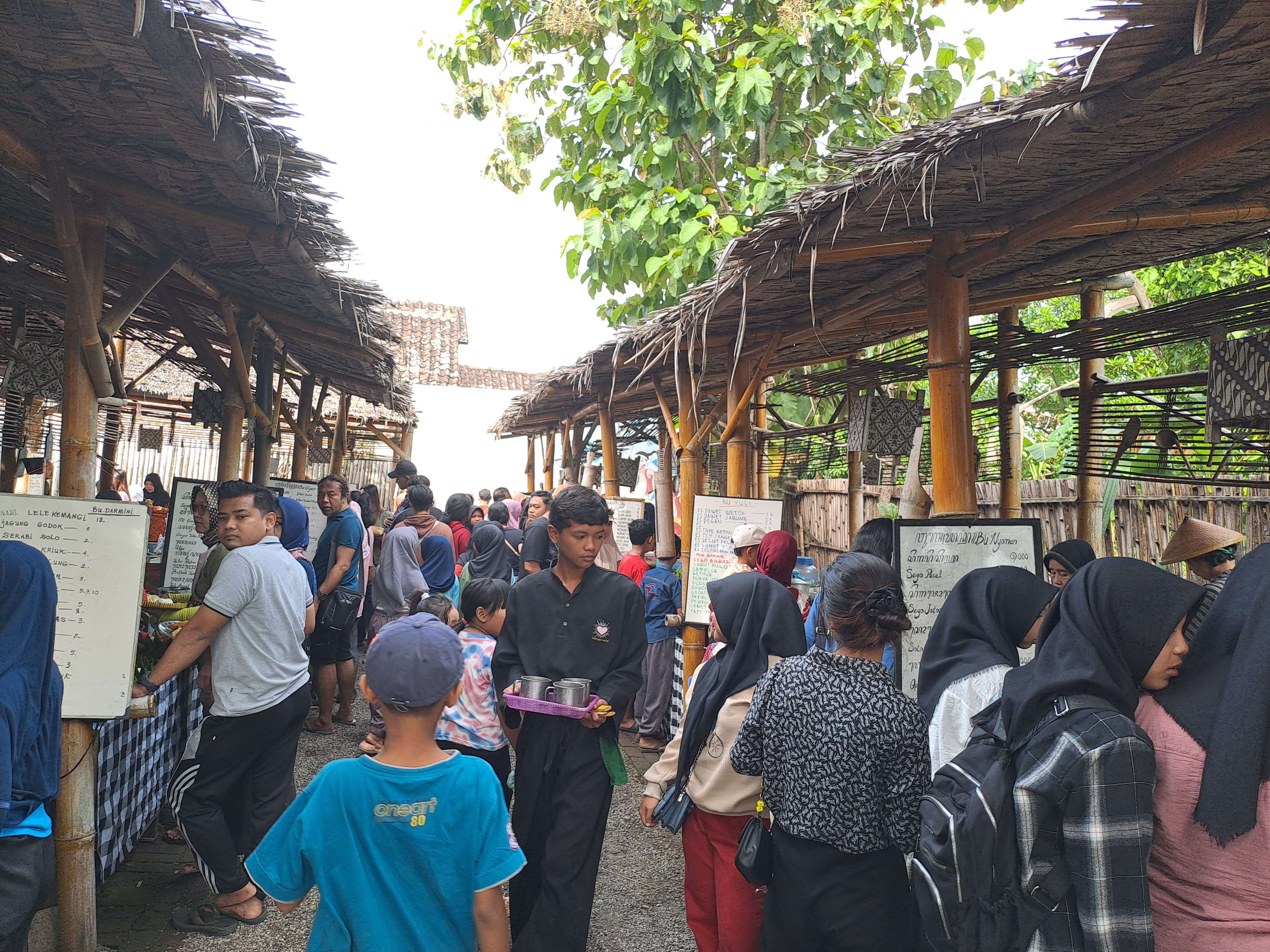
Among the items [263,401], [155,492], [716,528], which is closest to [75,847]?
[716,528]

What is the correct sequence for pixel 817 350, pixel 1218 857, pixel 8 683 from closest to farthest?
pixel 1218 857 < pixel 8 683 < pixel 817 350

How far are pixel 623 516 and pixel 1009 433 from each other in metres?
4.39

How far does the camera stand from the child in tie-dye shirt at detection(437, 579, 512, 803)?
3.77 meters

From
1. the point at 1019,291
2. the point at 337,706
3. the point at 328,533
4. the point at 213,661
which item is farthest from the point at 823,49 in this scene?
the point at 213,661

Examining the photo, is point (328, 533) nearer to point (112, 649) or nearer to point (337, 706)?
point (337, 706)

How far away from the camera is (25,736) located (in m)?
2.48

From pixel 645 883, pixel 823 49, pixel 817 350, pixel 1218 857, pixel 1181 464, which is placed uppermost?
pixel 823 49

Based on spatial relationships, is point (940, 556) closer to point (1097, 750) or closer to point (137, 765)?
point (1097, 750)

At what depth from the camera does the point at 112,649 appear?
11.7ft

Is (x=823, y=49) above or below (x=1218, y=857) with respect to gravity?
above

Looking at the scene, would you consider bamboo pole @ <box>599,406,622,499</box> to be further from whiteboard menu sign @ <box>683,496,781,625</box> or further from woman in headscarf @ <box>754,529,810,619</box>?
woman in headscarf @ <box>754,529,810,619</box>

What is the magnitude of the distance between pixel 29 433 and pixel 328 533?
6301 mm

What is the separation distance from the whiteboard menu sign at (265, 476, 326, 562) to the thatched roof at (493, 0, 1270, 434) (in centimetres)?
386

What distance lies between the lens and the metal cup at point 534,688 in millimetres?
3457
